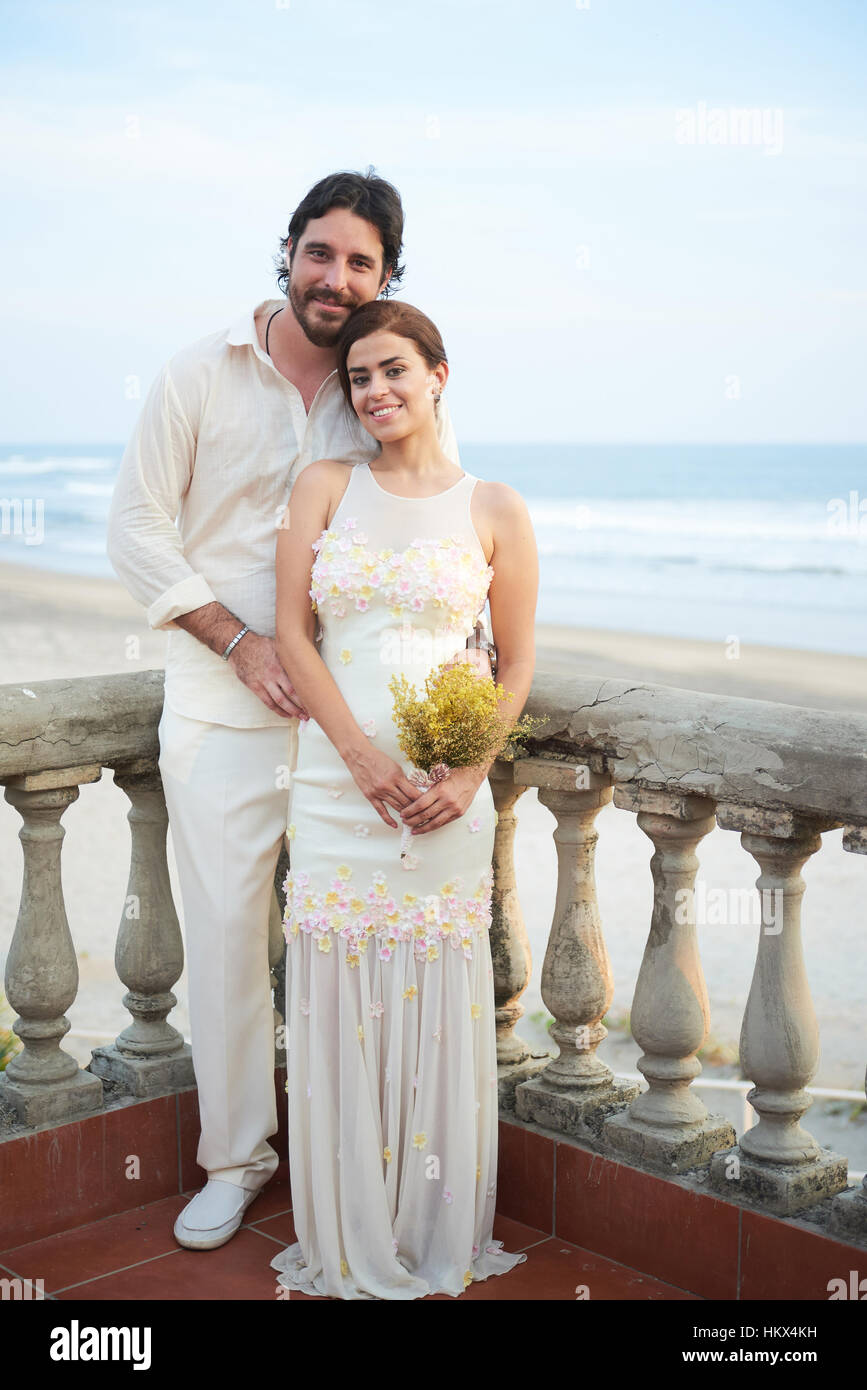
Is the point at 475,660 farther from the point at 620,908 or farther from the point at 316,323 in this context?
the point at 620,908

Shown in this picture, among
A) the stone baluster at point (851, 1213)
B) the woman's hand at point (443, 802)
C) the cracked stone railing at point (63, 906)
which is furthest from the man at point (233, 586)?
the stone baluster at point (851, 1213)

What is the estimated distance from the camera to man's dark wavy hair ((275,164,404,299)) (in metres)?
3.11

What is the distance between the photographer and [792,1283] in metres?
2.64

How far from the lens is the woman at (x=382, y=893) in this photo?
2842mm

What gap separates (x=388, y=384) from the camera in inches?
113

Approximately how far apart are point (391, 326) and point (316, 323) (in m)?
0.26

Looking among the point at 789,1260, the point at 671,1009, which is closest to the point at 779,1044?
the point at 671,1009

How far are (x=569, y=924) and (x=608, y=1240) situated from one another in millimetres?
655

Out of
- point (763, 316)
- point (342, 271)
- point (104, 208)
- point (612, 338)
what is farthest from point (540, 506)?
point (342, 271)

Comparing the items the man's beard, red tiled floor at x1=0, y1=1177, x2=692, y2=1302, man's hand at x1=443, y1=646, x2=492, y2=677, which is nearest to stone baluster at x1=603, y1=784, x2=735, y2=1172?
red tiled floor at x1=0, y1=1177, x2=692, y2=1302

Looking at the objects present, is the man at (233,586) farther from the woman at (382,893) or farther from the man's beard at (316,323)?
the woman at (382,893)

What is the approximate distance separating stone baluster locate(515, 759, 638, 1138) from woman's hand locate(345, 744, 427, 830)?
15.7 inches

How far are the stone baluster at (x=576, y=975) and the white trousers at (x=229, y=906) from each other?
0.56m

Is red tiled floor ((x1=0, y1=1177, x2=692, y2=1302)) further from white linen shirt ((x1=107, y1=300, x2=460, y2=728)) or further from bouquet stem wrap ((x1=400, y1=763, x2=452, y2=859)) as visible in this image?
white linen shirt ((x1=107, y1=300, x2=460, y2=728))
